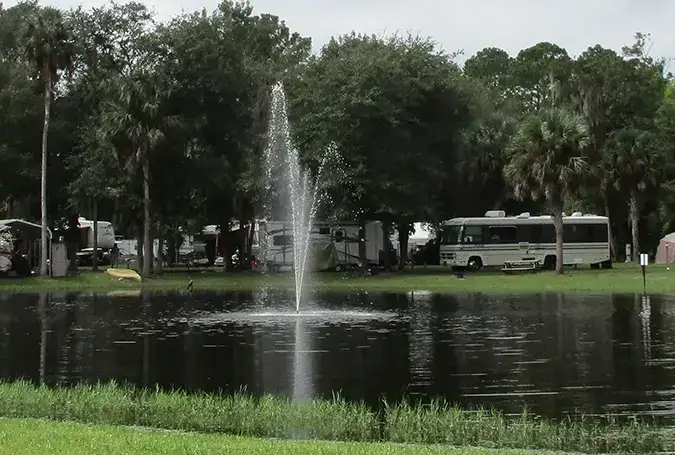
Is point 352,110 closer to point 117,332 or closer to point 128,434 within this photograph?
point 117,332

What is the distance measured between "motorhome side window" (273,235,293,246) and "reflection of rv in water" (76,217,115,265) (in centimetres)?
2143

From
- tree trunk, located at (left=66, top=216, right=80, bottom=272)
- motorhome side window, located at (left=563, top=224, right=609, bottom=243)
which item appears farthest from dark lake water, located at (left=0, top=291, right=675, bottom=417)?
tree trunk, located at (left=66, top=216, right=80, bottom=272)

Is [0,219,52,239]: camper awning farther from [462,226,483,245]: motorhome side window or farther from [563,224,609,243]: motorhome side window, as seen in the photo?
[563,224,609,243]: motorhome side window

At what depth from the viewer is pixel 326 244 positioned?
58.1m

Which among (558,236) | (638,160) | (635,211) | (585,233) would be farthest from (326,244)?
(635,211)

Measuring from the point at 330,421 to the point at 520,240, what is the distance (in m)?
45.5

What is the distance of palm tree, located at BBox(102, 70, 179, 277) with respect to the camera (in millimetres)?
52406

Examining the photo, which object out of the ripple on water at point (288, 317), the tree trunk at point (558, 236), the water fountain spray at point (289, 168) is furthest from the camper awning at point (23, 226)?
the tree trunk at point (558, 236)

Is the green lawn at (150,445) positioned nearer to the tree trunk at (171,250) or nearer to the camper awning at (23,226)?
the camper awning at (23,226)

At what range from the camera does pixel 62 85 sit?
59750 mm

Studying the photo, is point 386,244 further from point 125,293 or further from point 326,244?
point 125,293

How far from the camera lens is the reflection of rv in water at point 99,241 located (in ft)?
245

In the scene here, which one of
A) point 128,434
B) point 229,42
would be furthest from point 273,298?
point 128,434

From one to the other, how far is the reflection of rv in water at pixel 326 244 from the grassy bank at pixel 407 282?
6.59 feet
